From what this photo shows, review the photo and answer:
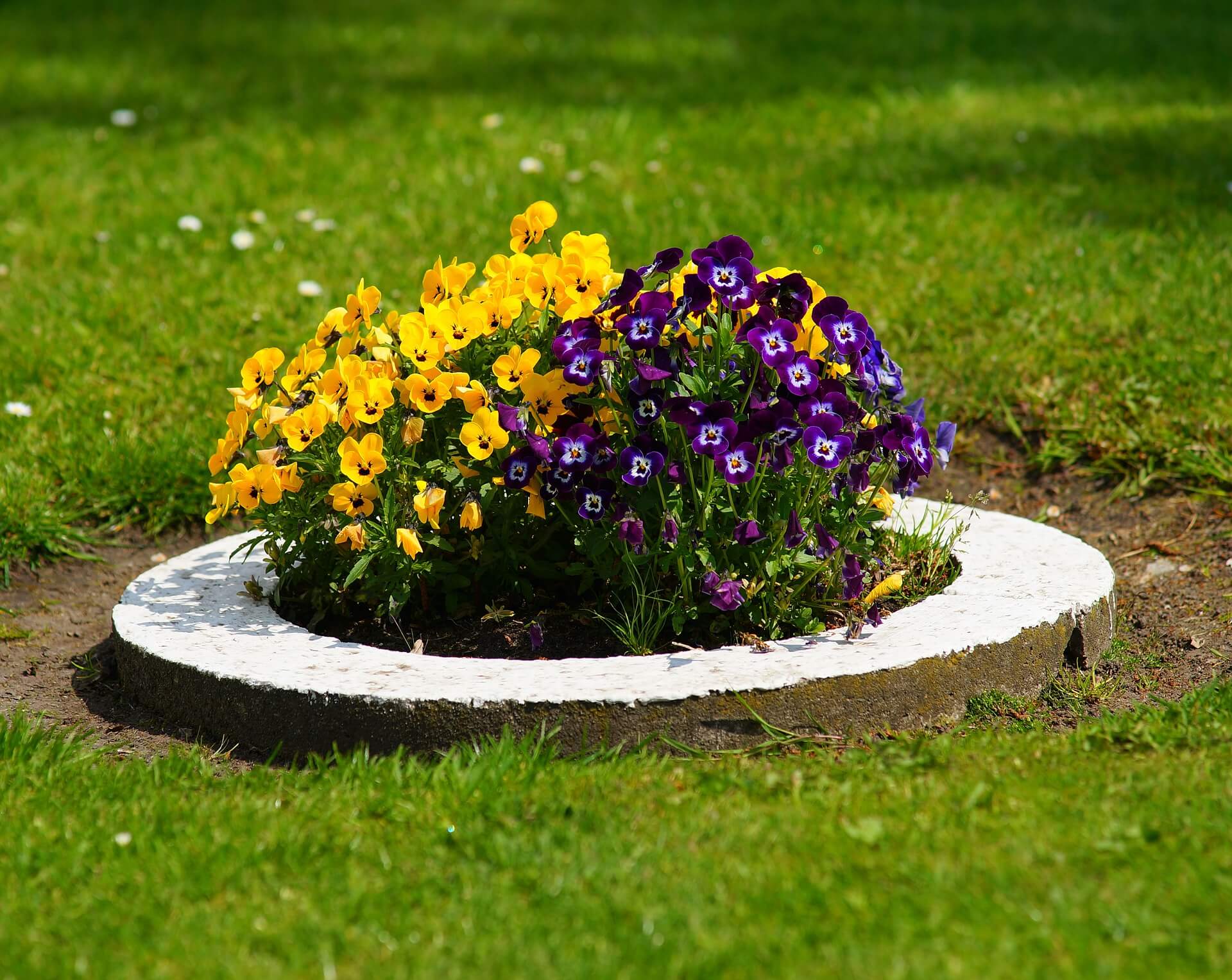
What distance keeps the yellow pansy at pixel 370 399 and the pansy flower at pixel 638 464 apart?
0.57 meters

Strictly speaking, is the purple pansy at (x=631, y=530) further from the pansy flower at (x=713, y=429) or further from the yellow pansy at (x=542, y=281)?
the yellow pansy at (x=542, y=281)

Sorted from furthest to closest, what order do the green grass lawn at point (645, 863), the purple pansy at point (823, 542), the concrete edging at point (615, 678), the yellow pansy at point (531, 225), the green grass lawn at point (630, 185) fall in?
the green grass lawn at point (630, 185) → the yellow pansy at point (531, 225) → the purple pansy at point (823, 542) → the concrete edging at point (615, 678) → the green grass lawn at point (645, 863)

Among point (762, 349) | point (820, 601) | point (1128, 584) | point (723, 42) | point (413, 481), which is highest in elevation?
point (723, 42)

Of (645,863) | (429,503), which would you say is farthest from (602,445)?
(645,863)

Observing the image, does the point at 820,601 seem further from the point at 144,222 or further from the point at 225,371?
the point at 144,222

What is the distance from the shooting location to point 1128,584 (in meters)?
3.96

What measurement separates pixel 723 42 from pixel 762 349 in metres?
6.71

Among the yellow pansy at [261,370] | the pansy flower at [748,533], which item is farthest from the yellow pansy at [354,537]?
the pansy flower at [748,533]

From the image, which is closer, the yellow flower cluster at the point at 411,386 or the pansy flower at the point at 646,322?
the pansy flower at the point at 646,322

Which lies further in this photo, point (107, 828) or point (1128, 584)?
point (1128, 584)

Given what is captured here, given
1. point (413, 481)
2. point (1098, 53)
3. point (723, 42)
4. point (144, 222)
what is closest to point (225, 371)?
point (144, 222)

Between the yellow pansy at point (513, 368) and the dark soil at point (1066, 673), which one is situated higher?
the yellow pansy at point (513, 368)

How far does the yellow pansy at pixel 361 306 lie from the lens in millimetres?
3234

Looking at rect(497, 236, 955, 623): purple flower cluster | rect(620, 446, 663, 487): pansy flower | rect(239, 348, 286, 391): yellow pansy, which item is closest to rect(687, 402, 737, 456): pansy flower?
rect(497, 236, 955, 623): purple flower cluster
